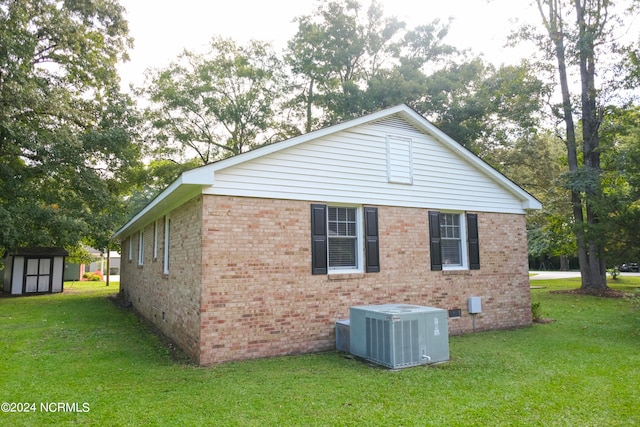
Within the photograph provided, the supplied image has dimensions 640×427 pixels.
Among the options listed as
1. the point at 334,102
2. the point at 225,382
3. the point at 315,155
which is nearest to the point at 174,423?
the point at 225,382

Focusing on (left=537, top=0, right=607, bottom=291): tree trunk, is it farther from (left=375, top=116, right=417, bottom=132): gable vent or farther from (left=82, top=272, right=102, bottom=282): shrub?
(left=82, top=272, right=102, bottom=282): shrub

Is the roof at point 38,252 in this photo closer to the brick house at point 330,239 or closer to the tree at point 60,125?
the tree at point 60,125

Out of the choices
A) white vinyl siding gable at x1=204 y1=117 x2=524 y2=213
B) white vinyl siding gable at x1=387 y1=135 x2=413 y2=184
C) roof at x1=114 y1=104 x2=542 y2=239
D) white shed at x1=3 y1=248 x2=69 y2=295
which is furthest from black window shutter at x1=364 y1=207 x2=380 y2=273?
white shed at x1=3 y1=248 x2=69 y2=295

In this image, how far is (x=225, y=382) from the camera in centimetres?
592

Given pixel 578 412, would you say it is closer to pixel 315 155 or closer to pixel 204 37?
pixel 315 155

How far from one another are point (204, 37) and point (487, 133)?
60.4ft

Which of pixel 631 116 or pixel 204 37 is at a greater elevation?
pixel 204 37

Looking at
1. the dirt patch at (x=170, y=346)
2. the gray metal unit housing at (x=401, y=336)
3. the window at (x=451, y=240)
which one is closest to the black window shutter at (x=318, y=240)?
the gray metal unit housing at (x=401, y=336)

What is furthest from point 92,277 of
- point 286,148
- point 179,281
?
point 286,148

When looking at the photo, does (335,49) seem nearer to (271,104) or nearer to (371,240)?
(271,104)

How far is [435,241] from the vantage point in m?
9.62

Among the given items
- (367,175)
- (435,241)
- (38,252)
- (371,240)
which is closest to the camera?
(371,240)

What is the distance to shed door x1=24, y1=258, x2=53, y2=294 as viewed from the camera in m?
22.4

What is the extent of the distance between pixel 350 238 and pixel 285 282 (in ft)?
5.82
